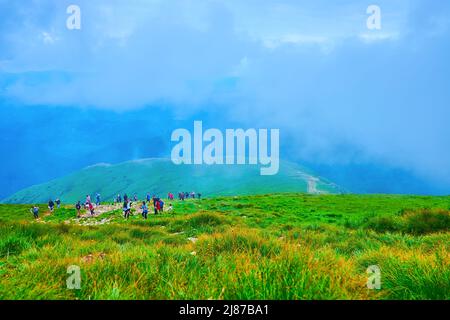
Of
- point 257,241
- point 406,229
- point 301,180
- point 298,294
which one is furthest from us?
point 301,180

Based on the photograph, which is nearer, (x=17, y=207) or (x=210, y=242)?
(x=210, y=242)

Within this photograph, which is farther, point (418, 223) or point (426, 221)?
point (426, 221)

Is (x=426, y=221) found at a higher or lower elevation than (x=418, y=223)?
higher

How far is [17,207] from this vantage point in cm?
6969
